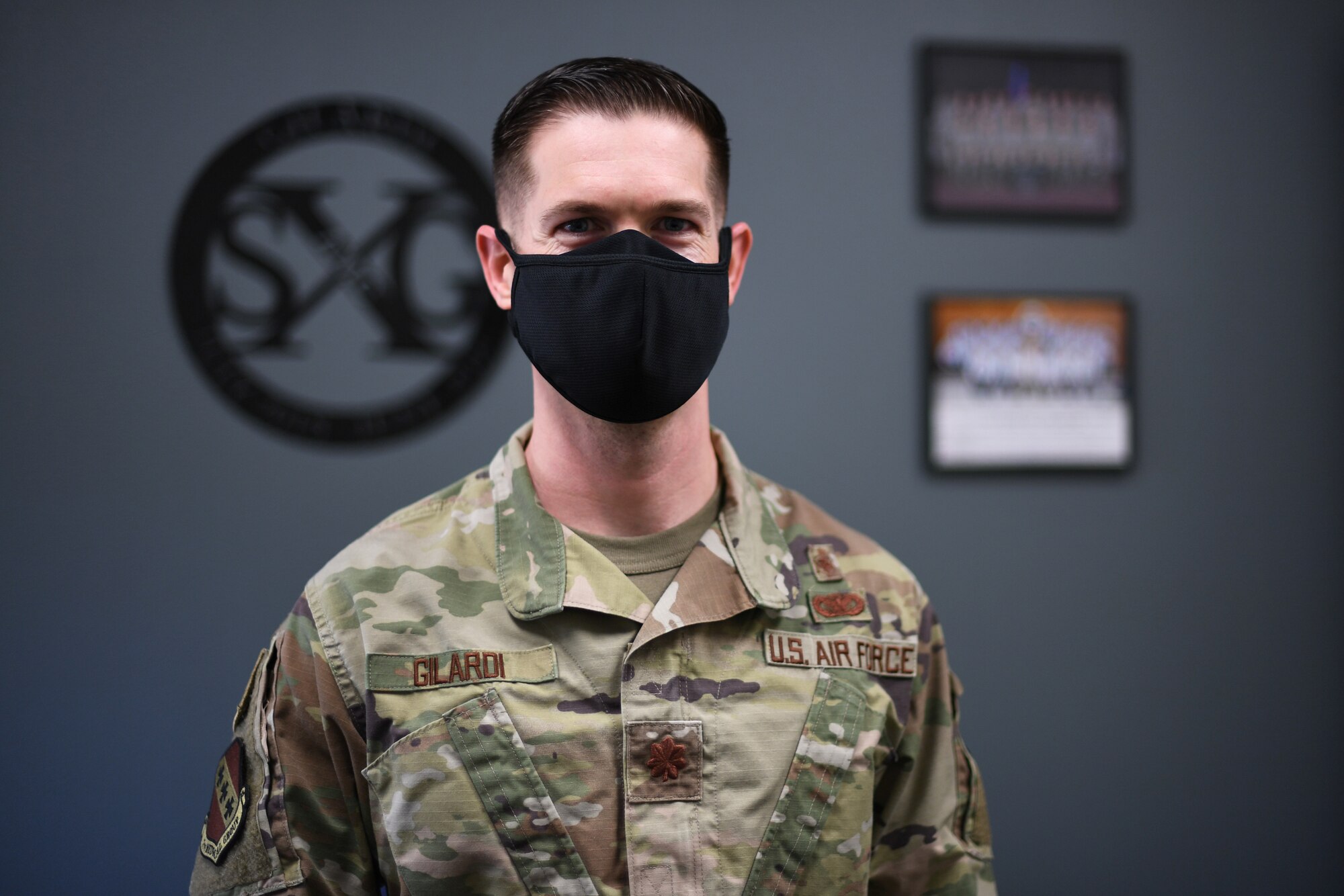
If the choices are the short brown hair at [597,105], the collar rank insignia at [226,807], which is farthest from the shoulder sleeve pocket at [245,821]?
the short brown hair at [597,105]

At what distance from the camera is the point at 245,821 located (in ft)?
2.73

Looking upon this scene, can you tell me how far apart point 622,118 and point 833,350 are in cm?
85

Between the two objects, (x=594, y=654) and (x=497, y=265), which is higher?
(x=497, y=265)


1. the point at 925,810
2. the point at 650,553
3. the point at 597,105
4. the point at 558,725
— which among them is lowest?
the point at 925,810

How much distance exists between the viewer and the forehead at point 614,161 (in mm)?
788

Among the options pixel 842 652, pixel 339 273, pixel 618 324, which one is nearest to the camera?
pixel 618 324

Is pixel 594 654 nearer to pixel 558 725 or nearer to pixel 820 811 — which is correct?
pixel 558 725

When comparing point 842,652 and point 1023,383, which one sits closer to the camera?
point 842,652

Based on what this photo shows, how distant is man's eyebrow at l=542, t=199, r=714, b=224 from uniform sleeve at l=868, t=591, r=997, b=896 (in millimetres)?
473

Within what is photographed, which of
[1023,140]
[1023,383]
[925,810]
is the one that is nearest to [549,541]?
[925,810]

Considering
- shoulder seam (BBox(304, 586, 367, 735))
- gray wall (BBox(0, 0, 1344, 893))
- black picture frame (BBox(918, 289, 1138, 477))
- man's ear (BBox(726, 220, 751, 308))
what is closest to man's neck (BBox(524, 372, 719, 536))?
man's ear (BBox(726, 220, 751, 308))

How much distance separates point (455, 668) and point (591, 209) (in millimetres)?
421

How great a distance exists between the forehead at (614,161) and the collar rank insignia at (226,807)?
58cm

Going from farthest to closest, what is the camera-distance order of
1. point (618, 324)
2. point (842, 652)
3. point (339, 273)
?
point (339, 273)
point (842, 652)
point (618, 324)
